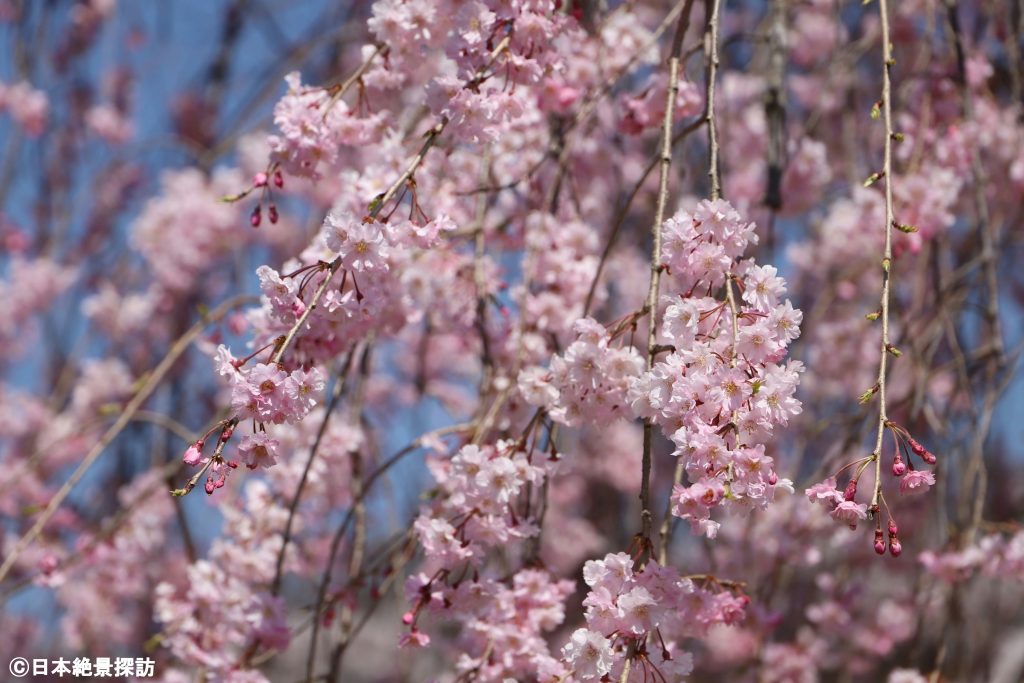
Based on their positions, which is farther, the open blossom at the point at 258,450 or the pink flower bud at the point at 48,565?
the pink flower bud at the point at 48,565

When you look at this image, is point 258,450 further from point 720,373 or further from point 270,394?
point 720,373

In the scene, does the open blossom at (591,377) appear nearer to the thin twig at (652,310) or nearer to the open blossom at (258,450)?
the thin twig at (652,310)

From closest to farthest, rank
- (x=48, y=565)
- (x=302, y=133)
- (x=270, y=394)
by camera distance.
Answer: (x=270, y=394), (x=302, y=133), (x=48, y=565)

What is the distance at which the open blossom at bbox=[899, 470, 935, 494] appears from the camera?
4.00 feet

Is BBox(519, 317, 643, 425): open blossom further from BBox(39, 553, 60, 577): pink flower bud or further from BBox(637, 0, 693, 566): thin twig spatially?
BBox(39, 553, 60, 577): pink flower bud

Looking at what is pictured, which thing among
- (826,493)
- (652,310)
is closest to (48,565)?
(652,310)

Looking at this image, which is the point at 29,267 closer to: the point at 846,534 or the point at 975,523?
the point at 846,534

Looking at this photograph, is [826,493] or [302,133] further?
[302,133]

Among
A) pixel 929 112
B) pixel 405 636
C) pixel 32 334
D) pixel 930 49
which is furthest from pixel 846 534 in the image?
pixel 32 334

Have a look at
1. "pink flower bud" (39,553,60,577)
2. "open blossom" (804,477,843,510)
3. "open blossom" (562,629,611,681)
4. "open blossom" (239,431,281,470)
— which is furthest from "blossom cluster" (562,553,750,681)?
"pink flower bud" (39,553,60,577)

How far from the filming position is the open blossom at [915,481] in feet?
4.00

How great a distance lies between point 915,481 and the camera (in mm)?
1227

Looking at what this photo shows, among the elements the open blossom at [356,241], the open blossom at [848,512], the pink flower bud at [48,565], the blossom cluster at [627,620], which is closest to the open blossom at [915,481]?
the open blossom at [848,512]

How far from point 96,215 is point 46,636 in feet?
6.26
